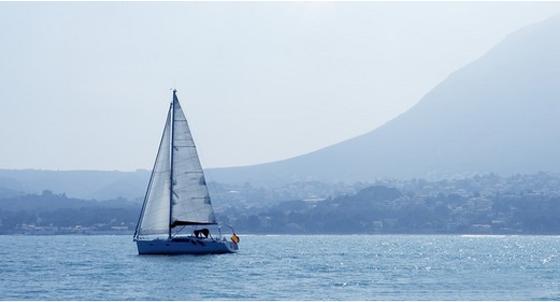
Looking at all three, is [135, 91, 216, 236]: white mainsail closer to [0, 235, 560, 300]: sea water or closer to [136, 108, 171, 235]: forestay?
[136, 108, 171, 235]: forestay

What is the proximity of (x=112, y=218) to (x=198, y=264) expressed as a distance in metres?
134

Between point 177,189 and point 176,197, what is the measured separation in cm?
47

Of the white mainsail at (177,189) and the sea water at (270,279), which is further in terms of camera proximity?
the white mainsail at (177,189)

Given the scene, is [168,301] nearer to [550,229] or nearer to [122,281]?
[122,281]

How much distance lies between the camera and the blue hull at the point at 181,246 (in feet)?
224

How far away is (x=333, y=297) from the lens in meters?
44.8

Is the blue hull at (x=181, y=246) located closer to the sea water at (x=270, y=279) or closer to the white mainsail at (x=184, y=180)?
the sea water at (x=270, y=279)

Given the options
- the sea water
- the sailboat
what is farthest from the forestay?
the sea water

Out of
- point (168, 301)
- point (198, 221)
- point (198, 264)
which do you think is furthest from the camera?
point (198, 221)

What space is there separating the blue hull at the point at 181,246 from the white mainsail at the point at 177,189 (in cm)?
79

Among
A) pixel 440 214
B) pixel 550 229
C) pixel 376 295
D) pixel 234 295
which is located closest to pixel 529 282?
pixel 376 295

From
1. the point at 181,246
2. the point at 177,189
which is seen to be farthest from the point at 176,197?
the point at 181,246

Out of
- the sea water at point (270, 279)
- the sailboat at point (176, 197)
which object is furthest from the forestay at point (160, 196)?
the sea water at point (270, 279)

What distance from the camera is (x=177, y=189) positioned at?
68.6m
